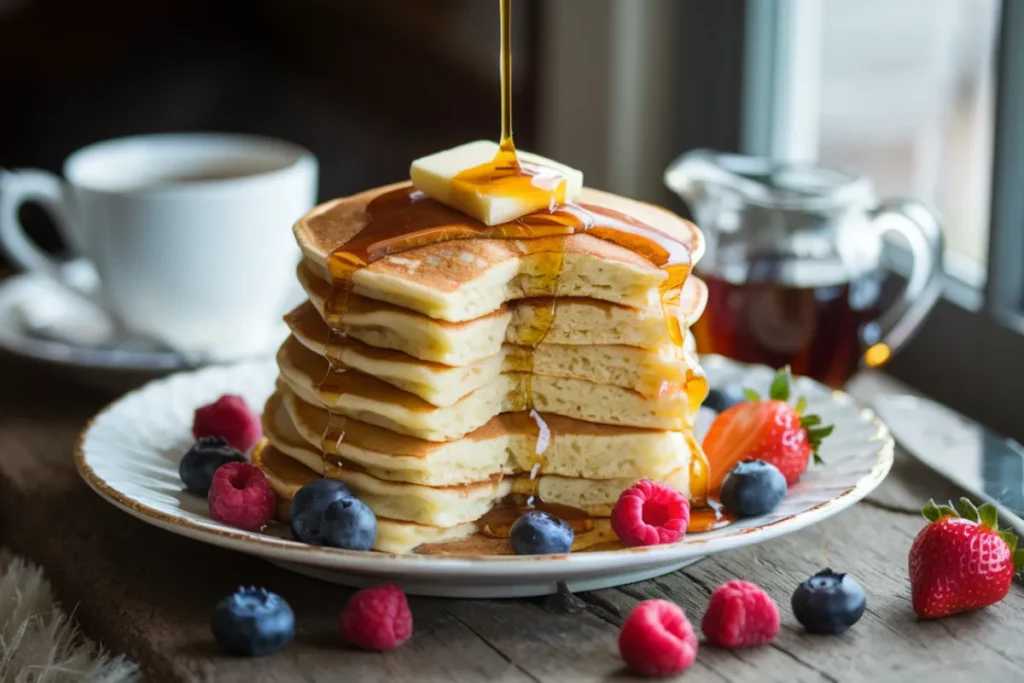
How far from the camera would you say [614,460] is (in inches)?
50.0

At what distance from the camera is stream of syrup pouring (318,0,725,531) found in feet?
4.02

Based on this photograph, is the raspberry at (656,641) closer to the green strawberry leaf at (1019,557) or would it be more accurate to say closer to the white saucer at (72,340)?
the green strawberry leaf at (1019,557)

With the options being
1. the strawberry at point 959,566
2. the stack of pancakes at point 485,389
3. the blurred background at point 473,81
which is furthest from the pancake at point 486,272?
the blurred background at point 473,81

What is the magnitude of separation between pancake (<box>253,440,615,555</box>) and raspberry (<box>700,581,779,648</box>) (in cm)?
16

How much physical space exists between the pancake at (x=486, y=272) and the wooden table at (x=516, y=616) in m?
0.27

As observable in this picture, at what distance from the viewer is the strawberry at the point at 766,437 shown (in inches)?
52.8

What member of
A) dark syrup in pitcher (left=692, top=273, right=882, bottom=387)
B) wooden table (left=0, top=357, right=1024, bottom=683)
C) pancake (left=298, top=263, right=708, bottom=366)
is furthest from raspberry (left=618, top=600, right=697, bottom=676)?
dark syrup in pitcher (left=692, top=273, right=882, bottom=387)

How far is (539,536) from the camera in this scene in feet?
3.84

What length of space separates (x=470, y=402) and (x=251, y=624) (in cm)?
28

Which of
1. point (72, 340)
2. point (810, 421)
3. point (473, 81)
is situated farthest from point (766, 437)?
point (473, 81)

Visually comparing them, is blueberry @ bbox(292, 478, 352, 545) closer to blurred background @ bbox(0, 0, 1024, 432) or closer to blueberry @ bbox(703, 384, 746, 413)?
blueberry @ bbox(703, 384, 746, 413)

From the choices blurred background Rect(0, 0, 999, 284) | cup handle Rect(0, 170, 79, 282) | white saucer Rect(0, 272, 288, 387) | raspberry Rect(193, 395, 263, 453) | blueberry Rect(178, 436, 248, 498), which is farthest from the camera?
blurred background Rect(0, 0, 999, 284)

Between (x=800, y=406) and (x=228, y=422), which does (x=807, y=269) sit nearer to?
(x=800, y=406)

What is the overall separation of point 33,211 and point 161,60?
1.39ft
